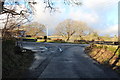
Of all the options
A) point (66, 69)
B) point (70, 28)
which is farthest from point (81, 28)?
point (66, 69)

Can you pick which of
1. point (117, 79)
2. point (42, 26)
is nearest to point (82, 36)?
point (42, 26)

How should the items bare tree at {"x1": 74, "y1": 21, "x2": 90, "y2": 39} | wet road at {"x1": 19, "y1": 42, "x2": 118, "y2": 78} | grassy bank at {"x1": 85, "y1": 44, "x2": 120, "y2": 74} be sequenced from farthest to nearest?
bare tree at {"x1": 74, "y1": 21, "x2": 90, "y2": 39}
grassy bank at {"x1": 85, "y1": 44, "x2": 120, "y2": 74}
wet road at {"x1": 19, "y1": 42, "x2": 118, "y2": 78}

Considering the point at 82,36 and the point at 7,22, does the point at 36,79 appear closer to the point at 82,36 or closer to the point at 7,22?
the point at 7,22

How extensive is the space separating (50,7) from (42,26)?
1435 inches

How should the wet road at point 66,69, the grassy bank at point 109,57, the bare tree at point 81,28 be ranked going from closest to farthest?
the wet road at point 66,69
the grassy bank at point 109,57
the bare tree at point 81,28

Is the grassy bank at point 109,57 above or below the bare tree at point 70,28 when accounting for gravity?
below

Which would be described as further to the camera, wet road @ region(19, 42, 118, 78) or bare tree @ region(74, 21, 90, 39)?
bare tree @ region(74, 21, 90, 39)

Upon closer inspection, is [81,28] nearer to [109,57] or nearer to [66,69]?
[109,57]

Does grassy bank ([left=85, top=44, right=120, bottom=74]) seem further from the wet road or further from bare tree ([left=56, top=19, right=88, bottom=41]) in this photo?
bare tree ([left=56, top=19, right=88, bottom=41])

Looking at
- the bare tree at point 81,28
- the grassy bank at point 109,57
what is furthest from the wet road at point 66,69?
the bare tree at point 81,28

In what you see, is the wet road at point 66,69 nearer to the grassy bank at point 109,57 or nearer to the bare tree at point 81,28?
the grassy bank at point 109,57

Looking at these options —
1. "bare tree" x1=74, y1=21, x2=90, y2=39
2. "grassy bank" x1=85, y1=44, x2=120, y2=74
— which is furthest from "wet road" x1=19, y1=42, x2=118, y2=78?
"bare tree" x1=74, y1=21, x2=90, y2=39

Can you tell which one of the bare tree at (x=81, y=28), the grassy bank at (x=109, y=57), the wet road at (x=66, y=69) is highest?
the bare tree at (x=81, y=28)

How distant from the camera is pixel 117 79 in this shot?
581 cm
